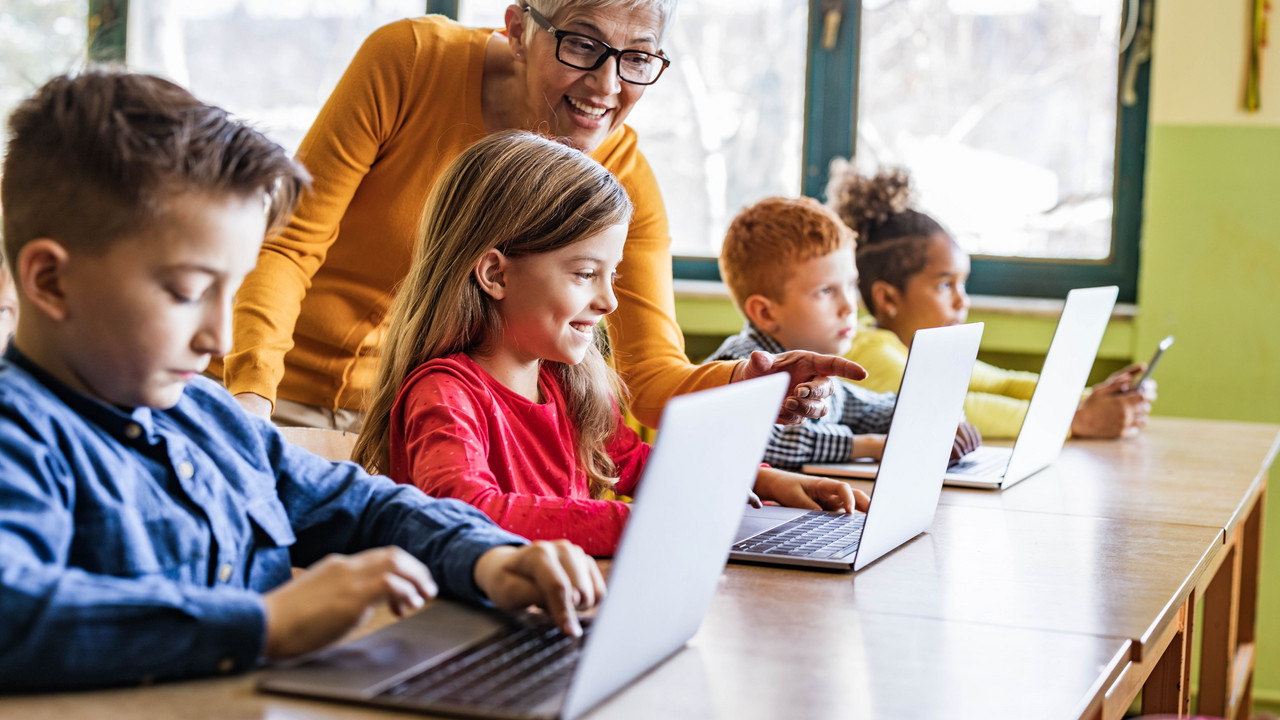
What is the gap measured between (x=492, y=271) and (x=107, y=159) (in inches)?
23.0

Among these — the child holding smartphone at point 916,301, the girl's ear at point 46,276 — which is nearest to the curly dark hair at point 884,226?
the child holding smartphone at point 916,301

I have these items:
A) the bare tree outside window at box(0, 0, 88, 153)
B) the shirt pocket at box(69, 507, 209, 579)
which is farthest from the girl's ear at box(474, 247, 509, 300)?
the bare tree outside window at box(0, 0, 88, 153)

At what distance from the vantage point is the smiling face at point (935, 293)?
Answer: 95.5 inches

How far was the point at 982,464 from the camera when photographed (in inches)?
70.5

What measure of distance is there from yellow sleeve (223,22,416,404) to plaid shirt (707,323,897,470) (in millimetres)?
587

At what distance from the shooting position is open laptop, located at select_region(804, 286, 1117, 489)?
1625 mm

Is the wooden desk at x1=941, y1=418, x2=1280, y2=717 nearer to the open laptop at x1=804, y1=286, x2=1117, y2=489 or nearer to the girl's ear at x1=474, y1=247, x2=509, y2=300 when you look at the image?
the open laptop at x1=804, y1=286, x2=1117, y2=489

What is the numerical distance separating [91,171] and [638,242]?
922mm

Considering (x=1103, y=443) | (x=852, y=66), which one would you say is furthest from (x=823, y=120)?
(x=1103, y=443)

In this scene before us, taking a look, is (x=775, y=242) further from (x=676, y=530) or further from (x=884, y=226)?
(x=676, y=530)

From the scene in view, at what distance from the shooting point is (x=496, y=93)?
1.61m

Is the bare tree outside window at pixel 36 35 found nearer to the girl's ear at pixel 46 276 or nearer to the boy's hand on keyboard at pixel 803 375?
the boy's hand on keyboard at pixel 803 375

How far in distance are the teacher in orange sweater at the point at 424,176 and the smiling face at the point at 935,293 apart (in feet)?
2.96

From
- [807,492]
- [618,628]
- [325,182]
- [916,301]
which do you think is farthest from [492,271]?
[916,301]
